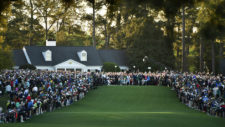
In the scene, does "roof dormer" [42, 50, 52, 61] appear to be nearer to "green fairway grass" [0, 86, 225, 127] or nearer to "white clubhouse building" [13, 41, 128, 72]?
"white clubhouse building" [13, 41, 128, 72]

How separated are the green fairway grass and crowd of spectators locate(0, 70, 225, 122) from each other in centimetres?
85

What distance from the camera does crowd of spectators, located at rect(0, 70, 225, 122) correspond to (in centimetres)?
3228

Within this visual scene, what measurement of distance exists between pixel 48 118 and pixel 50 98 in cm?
791

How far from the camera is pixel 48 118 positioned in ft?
99.2

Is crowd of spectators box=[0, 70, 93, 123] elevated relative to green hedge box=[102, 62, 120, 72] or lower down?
lower down

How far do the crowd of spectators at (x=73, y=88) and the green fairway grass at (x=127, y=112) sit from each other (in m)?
0.85

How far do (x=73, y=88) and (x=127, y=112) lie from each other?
33.9 feet

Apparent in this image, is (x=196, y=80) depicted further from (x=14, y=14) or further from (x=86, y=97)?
(x=14, y=14)

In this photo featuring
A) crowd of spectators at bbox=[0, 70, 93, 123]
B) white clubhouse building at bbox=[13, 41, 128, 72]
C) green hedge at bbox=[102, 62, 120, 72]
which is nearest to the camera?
crowd of spectators at bbox=[0, 70, 93, 123]

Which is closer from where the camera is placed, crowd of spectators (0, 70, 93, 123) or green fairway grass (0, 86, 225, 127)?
green fairway grass (0, 86, 225, 127)

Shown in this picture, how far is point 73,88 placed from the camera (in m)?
45.8

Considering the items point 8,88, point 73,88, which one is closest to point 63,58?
point 73,88

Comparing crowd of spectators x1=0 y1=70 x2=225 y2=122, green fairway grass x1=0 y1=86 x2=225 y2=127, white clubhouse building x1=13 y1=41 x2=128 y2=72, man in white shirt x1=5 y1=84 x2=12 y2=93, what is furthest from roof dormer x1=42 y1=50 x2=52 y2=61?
man in white shirt x1=5 y1=84 x2=12 y2=93

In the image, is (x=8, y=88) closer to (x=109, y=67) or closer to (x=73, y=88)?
(x=73, y=88)
